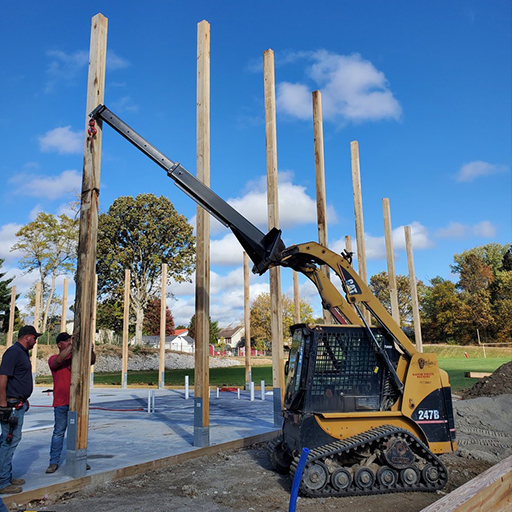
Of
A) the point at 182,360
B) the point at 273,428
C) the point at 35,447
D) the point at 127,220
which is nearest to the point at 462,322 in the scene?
the point at 182,360

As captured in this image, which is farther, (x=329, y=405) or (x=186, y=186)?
(x=186, y=186)

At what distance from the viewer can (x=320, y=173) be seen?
9.38 meters

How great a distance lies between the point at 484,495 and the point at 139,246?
37.8 m

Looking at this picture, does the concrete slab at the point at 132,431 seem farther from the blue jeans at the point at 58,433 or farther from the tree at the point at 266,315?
the tree at the point at 266,315

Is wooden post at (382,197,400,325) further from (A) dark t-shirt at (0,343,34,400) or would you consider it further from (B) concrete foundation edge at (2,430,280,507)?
(A) dark t-shirt at (0,343,34,400)

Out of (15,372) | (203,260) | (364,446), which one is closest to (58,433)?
(15,372)

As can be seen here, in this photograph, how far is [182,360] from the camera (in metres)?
40.0

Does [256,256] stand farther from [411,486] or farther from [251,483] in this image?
[411,486]

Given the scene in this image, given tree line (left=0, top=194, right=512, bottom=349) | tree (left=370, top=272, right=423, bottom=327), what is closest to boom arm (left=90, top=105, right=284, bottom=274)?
tree line (left=0, top=194, right=512, bottom=349)

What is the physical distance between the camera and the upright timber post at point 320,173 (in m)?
9.00

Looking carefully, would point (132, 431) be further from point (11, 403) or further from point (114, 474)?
point (11, 403)

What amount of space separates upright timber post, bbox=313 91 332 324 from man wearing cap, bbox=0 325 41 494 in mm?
5497

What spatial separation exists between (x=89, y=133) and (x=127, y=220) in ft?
113

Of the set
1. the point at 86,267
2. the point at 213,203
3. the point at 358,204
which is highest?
the point at 358,204
